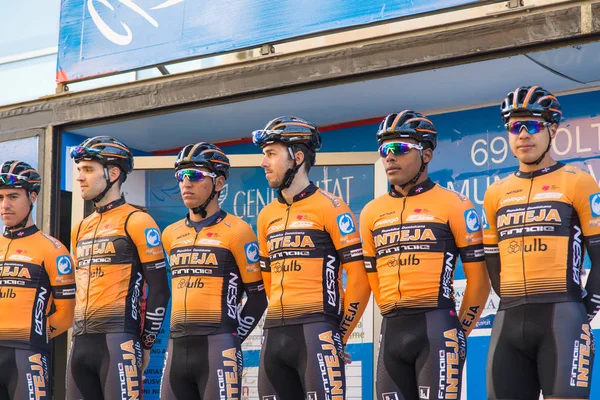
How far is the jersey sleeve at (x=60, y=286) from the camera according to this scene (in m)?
7.64

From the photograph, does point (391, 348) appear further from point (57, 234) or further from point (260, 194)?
point (57, 234)

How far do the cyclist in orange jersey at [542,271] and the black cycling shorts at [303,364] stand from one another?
103 centimetres

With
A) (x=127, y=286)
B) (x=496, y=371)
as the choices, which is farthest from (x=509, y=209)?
(x=127, y=286)

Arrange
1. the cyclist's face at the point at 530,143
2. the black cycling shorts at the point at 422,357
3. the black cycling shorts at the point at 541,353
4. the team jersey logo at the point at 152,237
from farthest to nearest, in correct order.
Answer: the team jersey logo at the point at 152,237, the cyclist's face at the point at 530,143, the black cycling shorts at the point at 422,357, the black cycling shorts at the point at 541,353

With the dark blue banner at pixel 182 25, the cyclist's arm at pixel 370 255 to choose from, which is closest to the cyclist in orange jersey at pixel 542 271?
the cyclist's arm at pixel 370 255

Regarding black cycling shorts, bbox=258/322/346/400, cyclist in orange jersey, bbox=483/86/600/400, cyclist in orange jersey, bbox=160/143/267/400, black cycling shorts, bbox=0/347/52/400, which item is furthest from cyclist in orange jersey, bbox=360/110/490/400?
black cycling shorts, bbox=0/347/52/400

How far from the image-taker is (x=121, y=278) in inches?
279

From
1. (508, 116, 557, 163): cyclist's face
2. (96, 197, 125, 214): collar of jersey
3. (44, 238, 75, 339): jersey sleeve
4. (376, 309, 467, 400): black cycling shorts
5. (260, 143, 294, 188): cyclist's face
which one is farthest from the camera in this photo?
(44, 238, 75, 339): jersey sleeve

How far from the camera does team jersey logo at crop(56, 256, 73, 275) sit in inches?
301

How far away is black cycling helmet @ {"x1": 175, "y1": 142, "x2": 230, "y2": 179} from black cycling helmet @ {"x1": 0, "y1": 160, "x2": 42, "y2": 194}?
5.07ft

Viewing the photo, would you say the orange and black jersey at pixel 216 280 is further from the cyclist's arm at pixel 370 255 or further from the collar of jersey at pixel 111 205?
the cyclist's arm at pixel 370 255

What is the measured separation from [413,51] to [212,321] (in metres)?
2.84

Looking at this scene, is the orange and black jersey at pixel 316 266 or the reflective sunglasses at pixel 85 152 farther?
the reflective sunglasses at pixel 85 152

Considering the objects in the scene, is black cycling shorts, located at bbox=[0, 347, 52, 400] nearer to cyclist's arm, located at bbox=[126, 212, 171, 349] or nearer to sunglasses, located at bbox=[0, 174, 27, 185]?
cyclist's arm, located at bbox=[126, 212, 171, 349]
